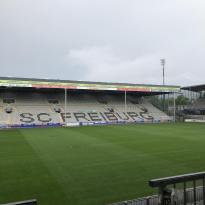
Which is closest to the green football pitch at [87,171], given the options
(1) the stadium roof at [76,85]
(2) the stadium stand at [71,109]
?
(1) the stadium roof at [76,85]

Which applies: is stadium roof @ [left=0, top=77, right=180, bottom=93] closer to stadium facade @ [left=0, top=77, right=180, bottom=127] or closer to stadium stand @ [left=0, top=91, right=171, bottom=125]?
stadium facade @ [left=0, top=77, right=180, bottom=127]

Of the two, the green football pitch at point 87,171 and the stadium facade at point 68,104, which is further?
the stadium facade at point 68,104

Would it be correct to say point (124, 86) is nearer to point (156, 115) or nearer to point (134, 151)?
point (156, 115)

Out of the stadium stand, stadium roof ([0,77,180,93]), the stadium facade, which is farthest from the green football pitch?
the stadium stand

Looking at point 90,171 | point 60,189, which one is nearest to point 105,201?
point 60,189

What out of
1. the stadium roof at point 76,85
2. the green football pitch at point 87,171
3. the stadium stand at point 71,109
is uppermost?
the stadium roof at point 76,85

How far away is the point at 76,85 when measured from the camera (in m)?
40.9

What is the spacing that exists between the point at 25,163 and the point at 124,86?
1334 inches

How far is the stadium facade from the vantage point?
127ft

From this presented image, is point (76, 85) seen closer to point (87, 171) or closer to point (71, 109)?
point (71, 109)

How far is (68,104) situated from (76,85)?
650 cm

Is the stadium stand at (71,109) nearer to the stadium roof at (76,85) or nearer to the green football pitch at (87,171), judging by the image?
the stadium roof at (76,85)

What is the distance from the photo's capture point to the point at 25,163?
12.1 m

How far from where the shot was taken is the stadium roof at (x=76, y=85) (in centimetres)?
3726
